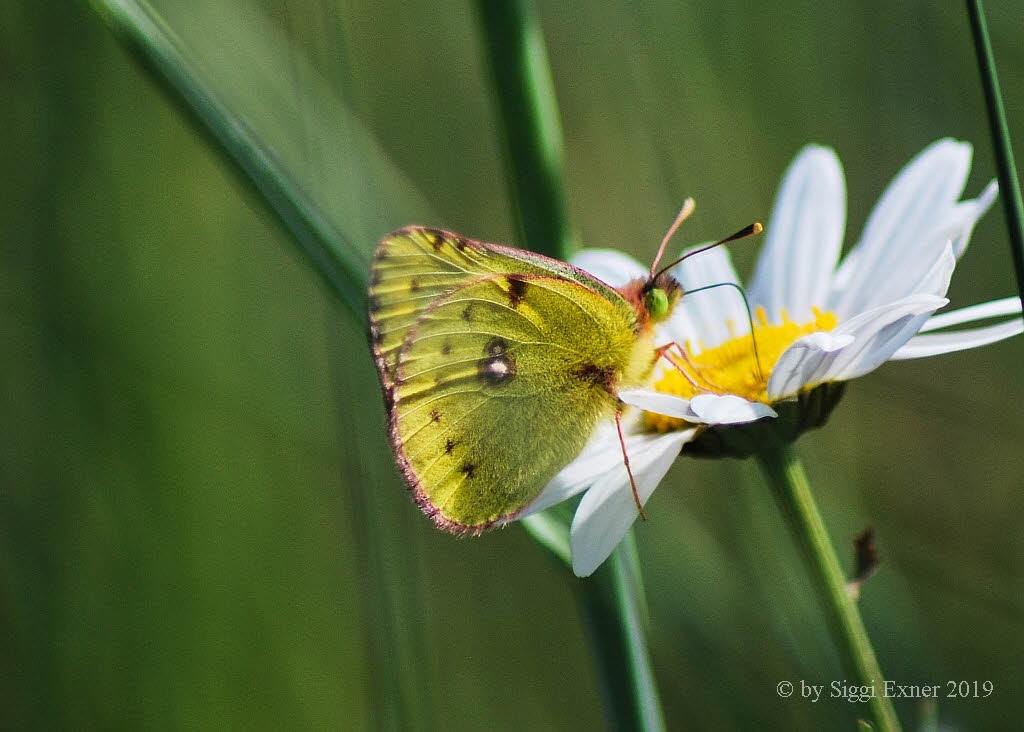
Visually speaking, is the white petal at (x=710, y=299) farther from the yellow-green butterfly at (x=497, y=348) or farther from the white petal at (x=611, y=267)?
the yellow-green butterfly at (x=497, y=348)

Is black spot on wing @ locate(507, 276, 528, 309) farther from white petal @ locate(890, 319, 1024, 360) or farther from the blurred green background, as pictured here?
white petal @ locate(890, 319, 1024, 360)

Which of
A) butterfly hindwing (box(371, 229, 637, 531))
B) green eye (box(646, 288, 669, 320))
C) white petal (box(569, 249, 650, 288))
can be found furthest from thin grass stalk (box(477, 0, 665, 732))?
white petal (box(569, 249, 650, 288))

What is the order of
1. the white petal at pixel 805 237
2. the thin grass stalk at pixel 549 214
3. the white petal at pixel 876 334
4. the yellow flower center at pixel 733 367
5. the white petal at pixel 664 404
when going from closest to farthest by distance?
the thin grass stalk at pixel 549 214, the white petal at pixel 876 334, the white petal at pixel 664 404, the yellow flower center at pixel 733 367, the white petal at pixel 805 237

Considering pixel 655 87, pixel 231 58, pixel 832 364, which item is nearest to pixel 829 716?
pixel 832 364

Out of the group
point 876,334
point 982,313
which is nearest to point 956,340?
point 982,313

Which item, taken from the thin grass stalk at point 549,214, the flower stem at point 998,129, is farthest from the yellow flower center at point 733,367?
the flower stem at point 998,129

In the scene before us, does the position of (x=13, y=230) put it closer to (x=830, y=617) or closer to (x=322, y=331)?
(x=322, y=331)
